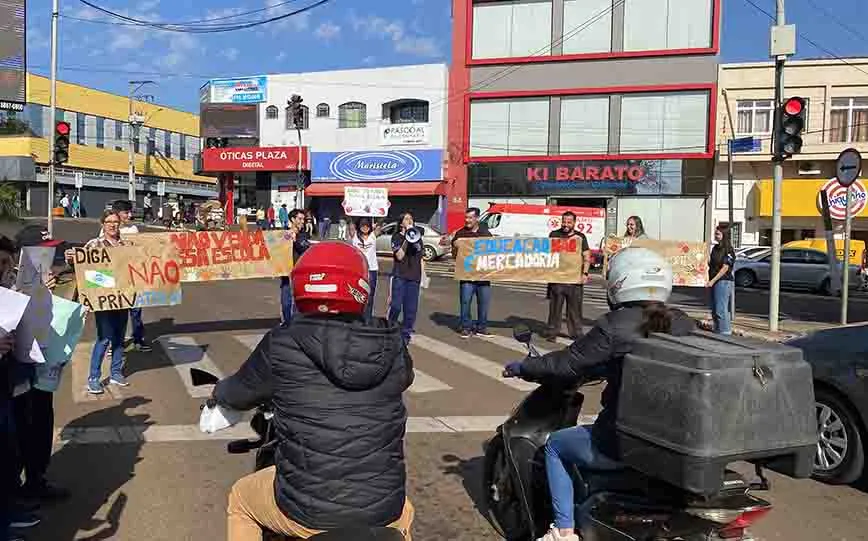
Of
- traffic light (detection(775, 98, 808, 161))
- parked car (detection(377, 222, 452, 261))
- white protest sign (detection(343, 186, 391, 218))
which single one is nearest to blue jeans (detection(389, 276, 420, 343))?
traffic light (detection(775, 98, 808, 161))

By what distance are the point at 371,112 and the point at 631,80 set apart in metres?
13.2

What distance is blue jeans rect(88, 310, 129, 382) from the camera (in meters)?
7.39

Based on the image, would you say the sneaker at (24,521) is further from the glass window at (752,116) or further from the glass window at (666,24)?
the glass window at (666,24)

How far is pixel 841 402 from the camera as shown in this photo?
5.36 metres

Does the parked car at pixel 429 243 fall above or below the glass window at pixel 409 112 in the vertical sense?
below

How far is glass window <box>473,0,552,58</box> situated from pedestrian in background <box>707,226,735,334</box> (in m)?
25.8

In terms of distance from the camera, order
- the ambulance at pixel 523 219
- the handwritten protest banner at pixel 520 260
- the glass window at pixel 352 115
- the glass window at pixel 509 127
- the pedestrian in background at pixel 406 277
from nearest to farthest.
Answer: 1. the pedestrian in background at pixel 406 277
2. the handwritten protest banner at pixel 520 260
3. the ambulance at pixel 523 219
4. the glass window at pixel 509 127
5. the glass window at pixel 352 115

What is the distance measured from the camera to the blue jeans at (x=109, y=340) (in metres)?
7.39

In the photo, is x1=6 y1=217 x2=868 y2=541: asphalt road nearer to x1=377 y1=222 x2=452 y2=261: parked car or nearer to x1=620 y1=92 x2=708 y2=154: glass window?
x1=377 y1=222 x2=452 y2=261: parked car

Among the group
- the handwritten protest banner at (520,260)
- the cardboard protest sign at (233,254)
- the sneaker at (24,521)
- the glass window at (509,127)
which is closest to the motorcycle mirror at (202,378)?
the sneaker at (24,521)

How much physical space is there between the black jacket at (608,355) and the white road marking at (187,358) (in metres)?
4.85

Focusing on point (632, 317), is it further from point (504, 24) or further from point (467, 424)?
point (504, 24)

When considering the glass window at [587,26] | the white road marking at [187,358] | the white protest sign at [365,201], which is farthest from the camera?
the glass window at [587,26]

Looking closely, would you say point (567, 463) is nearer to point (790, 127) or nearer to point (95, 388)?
point (95, 388)
